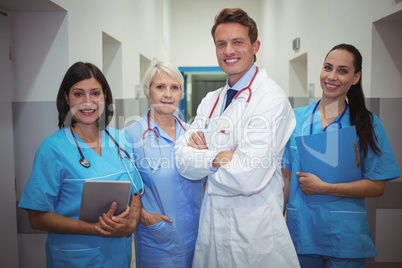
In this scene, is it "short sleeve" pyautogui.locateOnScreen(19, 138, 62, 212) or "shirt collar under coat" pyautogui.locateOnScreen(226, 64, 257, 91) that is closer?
"short sleeve" pyautogui.locateOnScreen(19, 138, 62, 212)

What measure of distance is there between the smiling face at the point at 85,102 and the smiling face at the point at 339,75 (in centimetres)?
112

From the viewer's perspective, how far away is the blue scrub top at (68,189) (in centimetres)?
123

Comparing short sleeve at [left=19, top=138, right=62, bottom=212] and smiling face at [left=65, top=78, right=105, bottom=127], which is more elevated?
→ smiling face at [left=65, top=78, right=105, bottom=127]

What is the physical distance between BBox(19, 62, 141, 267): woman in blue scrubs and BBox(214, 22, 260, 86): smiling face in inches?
22.6

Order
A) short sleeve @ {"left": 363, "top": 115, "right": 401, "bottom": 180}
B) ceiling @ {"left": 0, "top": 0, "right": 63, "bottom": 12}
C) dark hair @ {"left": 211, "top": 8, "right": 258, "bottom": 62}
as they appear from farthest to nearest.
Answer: ceiling @ {"left": 0, "top": 0, "right": 63, "bottom": 12}, short sleeve @ {"left": 363, "top": 115, "right": 401, "bottom": 180}, dark hair @ {"left": 211, "top": 8, "right": 258, "bottom": 62}

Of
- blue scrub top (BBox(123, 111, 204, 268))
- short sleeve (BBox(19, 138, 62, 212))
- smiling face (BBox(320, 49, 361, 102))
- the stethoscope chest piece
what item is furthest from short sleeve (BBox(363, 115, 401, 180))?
short sleeve (BBox(19, 138, 62, 212))

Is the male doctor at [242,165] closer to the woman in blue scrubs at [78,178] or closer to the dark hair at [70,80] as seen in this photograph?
the woman in blue scrubs at [78,178]

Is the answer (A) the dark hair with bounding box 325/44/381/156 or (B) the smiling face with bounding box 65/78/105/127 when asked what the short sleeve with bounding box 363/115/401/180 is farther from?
Answer: (B) the smiling face with bounding box 65/78/105/127

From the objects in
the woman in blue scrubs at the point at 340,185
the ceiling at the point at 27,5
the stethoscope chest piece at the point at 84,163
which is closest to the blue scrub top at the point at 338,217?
the woman in blue scrubs at the point at 340,185

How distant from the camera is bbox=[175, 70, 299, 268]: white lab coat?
1.24 meters

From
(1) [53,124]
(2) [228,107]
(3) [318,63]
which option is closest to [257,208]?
(2) [228,107]

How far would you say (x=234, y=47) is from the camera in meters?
1.43

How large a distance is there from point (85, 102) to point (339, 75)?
1.22 metres

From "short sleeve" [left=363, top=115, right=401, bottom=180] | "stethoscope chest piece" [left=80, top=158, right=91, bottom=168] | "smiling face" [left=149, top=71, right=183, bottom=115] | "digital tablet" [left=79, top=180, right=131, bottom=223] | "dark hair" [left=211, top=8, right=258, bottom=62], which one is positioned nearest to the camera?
"digital tablet" [left=79, top=180, right=131, bottom=223]
